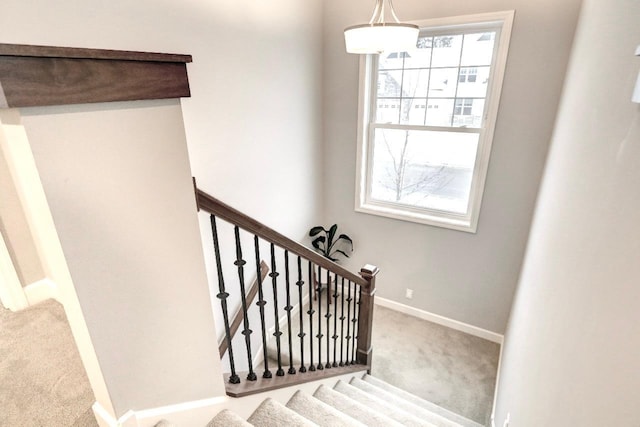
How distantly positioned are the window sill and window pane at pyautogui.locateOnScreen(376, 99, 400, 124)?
2.92 ft

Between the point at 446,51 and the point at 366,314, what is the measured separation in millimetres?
2284

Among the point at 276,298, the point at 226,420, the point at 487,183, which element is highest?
the point at 487,183

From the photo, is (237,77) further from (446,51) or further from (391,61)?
(446,51)

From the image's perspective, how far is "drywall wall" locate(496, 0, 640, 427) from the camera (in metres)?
0.74

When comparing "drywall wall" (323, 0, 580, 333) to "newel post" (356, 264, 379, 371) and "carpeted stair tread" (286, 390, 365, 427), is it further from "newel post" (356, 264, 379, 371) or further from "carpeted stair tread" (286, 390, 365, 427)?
"carpeted stair tread" (286, 390, 365, 427)

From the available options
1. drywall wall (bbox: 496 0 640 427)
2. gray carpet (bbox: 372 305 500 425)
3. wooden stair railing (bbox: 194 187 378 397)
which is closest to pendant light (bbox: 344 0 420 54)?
drywall wall (bbox: 496 0 640 427)

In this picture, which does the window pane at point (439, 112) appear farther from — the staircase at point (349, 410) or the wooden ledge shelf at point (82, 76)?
the wooden ledge shelf at point (82, 76)

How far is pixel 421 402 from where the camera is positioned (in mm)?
2645

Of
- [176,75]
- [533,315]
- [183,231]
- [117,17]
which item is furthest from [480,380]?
[117,17]

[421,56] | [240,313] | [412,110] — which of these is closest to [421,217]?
[412,110]

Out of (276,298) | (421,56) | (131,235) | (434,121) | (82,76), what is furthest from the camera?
(434,121)

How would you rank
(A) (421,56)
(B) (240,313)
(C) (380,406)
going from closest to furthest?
1. (C) (380,406)
2. (B) (240,313)
3. (A) (421,56)

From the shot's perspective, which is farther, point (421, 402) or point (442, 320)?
point (442, 320)

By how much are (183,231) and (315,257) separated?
31.4 inches
